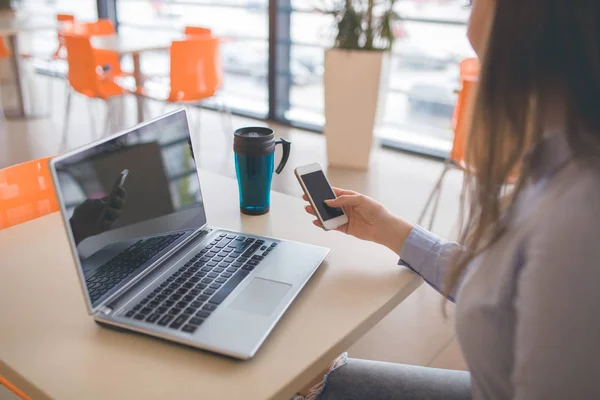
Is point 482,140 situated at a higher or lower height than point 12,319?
higher

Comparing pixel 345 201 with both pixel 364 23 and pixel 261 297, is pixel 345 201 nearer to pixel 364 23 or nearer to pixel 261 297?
pixel 261 297

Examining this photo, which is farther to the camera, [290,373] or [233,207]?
[233,207]

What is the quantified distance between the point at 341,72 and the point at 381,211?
8.48 ft

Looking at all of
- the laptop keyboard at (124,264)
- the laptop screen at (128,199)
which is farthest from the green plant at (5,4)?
the laptop keyboard at (124,264)

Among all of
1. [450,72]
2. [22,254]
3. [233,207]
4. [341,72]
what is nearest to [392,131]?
[450,72]

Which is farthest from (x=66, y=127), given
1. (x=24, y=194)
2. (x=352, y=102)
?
(x=24, y=194)

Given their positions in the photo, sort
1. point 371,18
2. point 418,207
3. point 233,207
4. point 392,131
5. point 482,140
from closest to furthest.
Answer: point 482,140
point 233,207
point 418,207
point 371,18
point 392,131

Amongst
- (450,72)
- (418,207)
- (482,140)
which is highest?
(482,140)

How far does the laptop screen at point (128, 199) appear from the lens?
0.82 m

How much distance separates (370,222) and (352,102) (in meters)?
2.57

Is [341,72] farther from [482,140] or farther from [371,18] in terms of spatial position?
[482,140]

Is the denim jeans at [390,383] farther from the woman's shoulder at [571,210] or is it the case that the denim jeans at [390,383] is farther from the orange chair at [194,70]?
the orange chair at [194,70]

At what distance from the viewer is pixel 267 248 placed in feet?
3.49

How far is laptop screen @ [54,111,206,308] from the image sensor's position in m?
0.82
